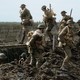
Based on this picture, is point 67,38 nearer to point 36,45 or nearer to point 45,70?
point 36,45

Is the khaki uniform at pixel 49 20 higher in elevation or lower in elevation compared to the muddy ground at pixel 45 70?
higher

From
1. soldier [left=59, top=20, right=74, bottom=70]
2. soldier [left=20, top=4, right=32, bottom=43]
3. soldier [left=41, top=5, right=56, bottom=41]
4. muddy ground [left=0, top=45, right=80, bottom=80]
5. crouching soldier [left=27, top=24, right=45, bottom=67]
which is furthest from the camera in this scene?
soldier [left=20, top=4, right=32, bottom=43]

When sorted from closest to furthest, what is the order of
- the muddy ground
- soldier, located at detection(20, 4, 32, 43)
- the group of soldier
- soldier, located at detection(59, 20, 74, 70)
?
the muddy ground < the group of soldier < soldier, located at detection(59, 20, 74, 70) < soldier, located at detection(20, 4, 32, 43)

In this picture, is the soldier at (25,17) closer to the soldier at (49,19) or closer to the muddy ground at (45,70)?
the soldier at (49,19)

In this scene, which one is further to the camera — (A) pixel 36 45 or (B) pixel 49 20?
(B) pixel 49 20

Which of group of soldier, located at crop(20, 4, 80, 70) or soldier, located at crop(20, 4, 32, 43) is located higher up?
soldier, located at crop(20, 4, 32, 43)

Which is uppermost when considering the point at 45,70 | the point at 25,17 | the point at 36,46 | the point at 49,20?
the point at 25,17

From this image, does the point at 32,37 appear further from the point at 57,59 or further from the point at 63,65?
the point at 57,59

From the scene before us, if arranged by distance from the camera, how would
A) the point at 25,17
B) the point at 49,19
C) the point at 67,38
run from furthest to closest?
the point at 25,17 < the point at 49,19 < the point at 67,38

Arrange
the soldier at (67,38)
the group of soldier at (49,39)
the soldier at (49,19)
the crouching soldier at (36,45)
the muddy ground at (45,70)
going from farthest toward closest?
1. the soldier at (49,19)
2. the soldier at (67,38)
3. the group of soldier at (49,39)
4. the muddy ground at (45,70)
5. the crouching soldier at (36,45)

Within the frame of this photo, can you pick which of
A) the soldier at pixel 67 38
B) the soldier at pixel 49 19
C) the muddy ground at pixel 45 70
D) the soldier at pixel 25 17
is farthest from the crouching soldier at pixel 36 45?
the soldier at pixel 25 17

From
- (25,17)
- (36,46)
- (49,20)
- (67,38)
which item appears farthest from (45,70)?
(25,17)

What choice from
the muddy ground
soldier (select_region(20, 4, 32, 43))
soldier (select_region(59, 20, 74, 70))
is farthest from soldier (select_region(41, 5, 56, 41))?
soldier (select_region(59, 20, 74, 70))

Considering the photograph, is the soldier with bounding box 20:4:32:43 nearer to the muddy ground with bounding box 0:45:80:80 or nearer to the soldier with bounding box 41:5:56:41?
the soldier with bounding box 41:5:56:41
